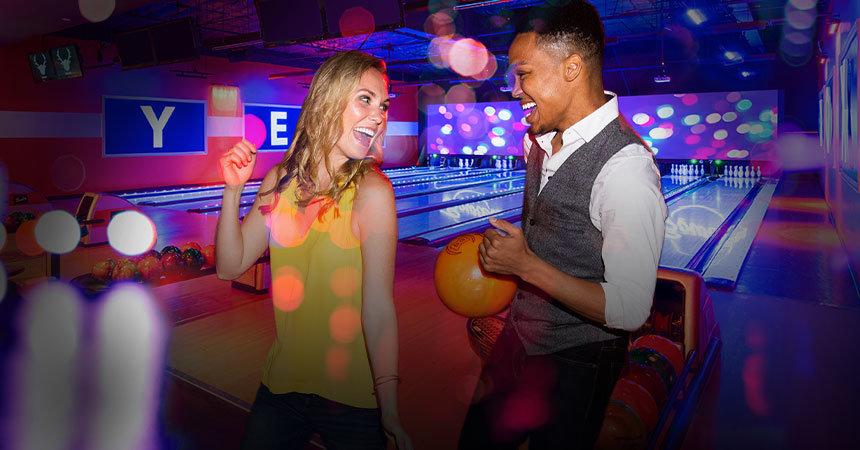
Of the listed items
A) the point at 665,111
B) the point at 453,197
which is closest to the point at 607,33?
the point at 665,111

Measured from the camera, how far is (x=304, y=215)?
1.10 meters

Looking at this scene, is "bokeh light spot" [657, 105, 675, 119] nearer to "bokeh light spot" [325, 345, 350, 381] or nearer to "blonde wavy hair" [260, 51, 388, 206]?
"blonde wavy hair" [260, 51, 388, 206]

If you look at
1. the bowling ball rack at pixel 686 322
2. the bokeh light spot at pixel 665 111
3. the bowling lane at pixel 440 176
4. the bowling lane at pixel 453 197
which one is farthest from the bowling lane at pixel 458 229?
the bokeh light spot at pixel 665 111

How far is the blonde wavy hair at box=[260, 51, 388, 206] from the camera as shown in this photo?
109 cm

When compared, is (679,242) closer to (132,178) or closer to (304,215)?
(304,215)

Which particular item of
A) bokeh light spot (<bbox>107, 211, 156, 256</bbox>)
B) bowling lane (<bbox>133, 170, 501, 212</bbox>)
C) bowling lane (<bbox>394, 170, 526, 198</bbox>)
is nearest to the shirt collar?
bokeh light spot (<bbox>107, 211, 156, 256</bbox>)

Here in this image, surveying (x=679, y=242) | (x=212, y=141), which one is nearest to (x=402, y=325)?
(x=679, y=242)

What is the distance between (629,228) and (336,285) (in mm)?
549

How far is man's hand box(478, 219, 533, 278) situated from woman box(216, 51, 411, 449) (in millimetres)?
187

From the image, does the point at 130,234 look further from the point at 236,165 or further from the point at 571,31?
the point at 571,31

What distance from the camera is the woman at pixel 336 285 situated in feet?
3.39

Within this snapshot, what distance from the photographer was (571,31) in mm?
1074

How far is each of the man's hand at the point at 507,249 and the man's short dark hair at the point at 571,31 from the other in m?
0.37

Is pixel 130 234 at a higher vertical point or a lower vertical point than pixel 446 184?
lower
